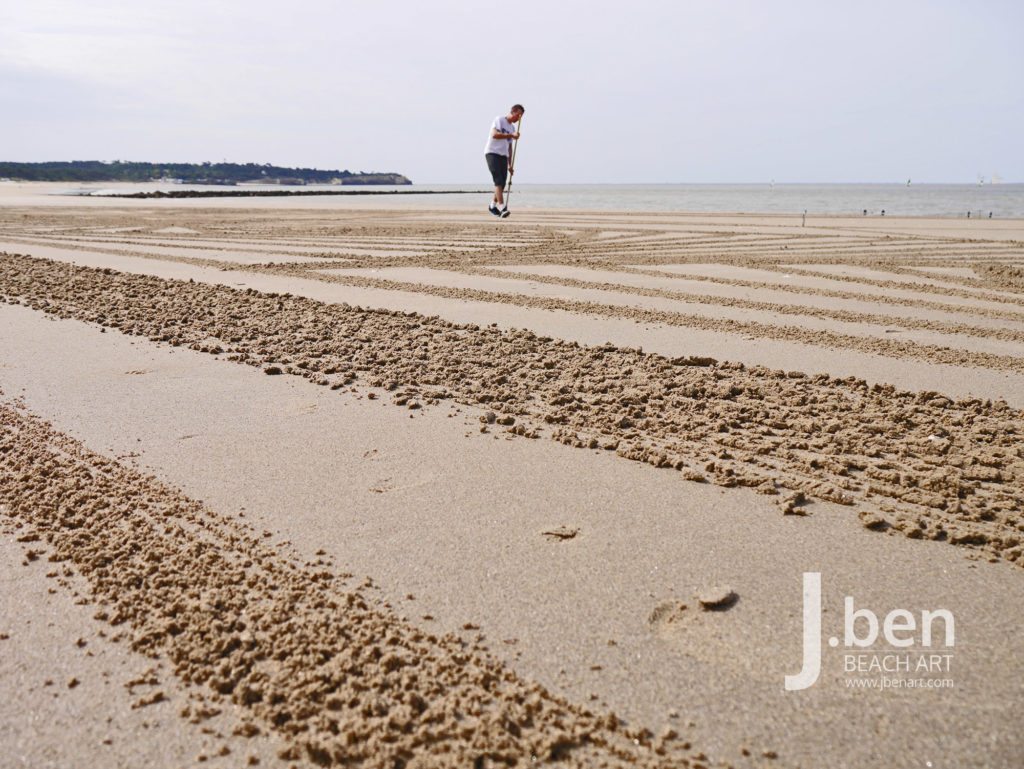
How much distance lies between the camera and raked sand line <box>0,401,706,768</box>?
1740 mm

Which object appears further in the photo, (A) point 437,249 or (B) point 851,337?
(A) point 437,249

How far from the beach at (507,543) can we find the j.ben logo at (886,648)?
10 millimetres

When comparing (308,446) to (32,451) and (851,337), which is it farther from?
(851,337)

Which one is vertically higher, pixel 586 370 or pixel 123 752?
pixel 586 370

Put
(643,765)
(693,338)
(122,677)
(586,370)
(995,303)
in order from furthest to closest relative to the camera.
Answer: (995,303) → (693,338) → (586,370) → (122,677) → (643,765)

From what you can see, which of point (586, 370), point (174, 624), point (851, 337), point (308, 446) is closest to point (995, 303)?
point (851, 337)

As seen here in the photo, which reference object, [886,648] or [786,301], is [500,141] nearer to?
[786,301]

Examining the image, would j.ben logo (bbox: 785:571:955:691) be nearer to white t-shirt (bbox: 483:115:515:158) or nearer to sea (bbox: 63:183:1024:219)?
white t-shirt (bbox: 483:115:515:158)

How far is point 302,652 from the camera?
2.05m

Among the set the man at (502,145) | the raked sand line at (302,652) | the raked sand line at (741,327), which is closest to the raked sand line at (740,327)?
Answer: the raked sand line at (741,327)

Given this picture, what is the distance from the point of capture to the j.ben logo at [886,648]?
6.59 feet

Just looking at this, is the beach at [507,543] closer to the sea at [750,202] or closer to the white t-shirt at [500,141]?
the white t-shirt at [500,141]

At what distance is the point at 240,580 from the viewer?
2.43 m

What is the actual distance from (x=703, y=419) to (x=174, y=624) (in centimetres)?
268
